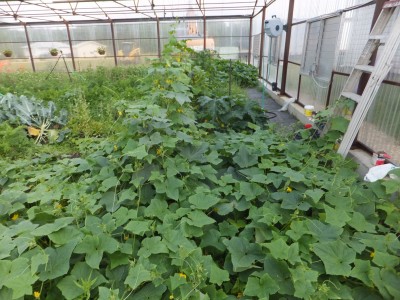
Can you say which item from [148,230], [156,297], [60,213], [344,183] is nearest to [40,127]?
[60,213]

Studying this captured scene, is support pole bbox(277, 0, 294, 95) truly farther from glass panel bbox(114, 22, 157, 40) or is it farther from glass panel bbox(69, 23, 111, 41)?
glass panel bbox(69, 23, 111, 41)

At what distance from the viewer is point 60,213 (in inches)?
79.4

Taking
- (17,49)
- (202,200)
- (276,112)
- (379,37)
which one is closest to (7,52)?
(17,49)

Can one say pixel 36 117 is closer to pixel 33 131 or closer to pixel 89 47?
pixel 33 131

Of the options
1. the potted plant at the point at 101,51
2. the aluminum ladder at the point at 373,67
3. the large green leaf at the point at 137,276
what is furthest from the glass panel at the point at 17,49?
the large green leaf at the point at 137,276

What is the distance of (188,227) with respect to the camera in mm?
1817

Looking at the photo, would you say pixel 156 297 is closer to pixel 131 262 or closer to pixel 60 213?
pixel 131 262

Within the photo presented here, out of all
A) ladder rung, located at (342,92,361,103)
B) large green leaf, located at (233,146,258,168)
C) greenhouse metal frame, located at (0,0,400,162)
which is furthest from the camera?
greenhouse metal frame, located at (0,0,400,162)

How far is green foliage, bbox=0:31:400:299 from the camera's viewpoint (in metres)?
1.47

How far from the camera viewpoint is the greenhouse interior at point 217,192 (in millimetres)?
1504

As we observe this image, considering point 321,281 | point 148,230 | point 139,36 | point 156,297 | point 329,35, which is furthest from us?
point 139,36

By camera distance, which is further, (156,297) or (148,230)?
(148,230)

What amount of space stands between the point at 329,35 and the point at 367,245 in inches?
144

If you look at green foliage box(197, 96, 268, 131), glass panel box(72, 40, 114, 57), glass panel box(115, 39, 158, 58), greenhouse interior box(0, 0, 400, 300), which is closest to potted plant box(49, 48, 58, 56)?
glass panel box(72, 40, 114, 57)
